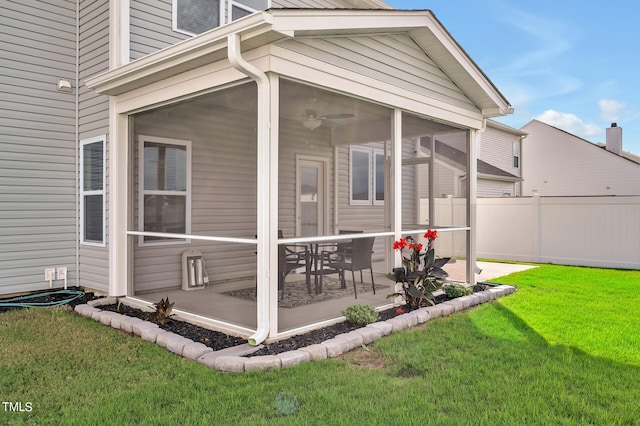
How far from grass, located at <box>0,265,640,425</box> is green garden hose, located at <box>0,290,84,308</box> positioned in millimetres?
648

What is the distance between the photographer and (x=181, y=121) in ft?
20.6

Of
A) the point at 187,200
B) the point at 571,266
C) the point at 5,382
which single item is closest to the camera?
the point at 5,382

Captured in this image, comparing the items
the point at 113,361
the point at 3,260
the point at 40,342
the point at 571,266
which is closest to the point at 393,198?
the point at 113,361

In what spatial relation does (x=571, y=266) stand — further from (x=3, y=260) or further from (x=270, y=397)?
(x=3, y=260)

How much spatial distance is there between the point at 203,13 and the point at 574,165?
18718 mm

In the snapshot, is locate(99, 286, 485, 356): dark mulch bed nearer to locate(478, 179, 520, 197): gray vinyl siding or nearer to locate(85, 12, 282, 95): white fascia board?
locate(85, 12, 282, 95): white fascia board

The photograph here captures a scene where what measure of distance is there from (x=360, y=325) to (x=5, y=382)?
9.63ft

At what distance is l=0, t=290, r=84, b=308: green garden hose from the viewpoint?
17.5 ft

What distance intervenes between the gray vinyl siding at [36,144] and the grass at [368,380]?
133 centimetres

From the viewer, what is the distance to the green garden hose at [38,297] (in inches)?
210

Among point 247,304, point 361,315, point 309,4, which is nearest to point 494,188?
point 309,4

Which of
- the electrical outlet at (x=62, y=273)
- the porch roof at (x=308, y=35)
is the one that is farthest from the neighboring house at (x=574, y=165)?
the electrical outlet at (x=62, y=273)

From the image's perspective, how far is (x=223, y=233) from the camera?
23.4 ft

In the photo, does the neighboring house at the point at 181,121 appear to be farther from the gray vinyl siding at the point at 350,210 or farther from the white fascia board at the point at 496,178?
the white fascia board at the point at 496,178
